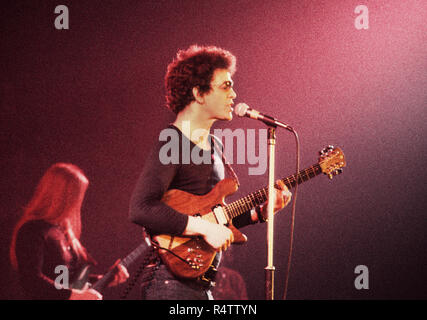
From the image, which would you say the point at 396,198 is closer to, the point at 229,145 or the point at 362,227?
the point at 362,227

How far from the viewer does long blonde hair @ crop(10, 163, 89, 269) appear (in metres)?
3.49

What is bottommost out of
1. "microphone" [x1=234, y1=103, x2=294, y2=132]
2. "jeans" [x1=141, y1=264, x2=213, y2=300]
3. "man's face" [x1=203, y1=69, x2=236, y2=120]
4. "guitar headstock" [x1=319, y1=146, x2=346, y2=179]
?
"jeans" [x1=141, y1=264, x2=213, y2=300]

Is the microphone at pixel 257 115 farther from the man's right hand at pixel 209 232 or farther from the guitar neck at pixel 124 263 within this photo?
the guitar neck at pixel 124 263

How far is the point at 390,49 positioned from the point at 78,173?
288 centimetres

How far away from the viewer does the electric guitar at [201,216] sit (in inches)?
82.4

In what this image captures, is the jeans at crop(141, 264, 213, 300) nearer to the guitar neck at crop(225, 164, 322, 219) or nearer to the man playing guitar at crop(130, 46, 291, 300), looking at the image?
the man playing guitar at crop(130, 46, 291, 300)

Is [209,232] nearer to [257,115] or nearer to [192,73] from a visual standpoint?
[257,115]

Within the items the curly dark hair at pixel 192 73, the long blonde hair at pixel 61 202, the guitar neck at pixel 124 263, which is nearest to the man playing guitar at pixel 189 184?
the curly dark hair at pixel 192 73

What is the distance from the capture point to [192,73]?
2414 millimetres

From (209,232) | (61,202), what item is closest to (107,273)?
(61,202)

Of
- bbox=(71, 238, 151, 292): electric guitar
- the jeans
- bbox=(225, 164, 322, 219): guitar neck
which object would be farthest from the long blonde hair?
bbox=(225, 164, 322, 219): guitar neck

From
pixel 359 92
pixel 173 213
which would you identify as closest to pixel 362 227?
pixel 359 92

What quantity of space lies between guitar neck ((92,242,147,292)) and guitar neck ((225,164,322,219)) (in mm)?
1428

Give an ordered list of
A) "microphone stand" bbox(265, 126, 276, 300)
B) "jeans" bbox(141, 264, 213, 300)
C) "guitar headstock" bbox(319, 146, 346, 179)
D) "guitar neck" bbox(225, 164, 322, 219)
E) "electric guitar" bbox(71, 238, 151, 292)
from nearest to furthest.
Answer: "microphone stand" bbox(265, 126, 276, 300) → "jeans" bbox(141, 264, 213, 300) → "guitar neck" bbox(225, 164, 322, 219) → "guitar headstock" bbox(319, 146, 346, 179) → "electric guitar" bbox(71, 238, 151, 292)
